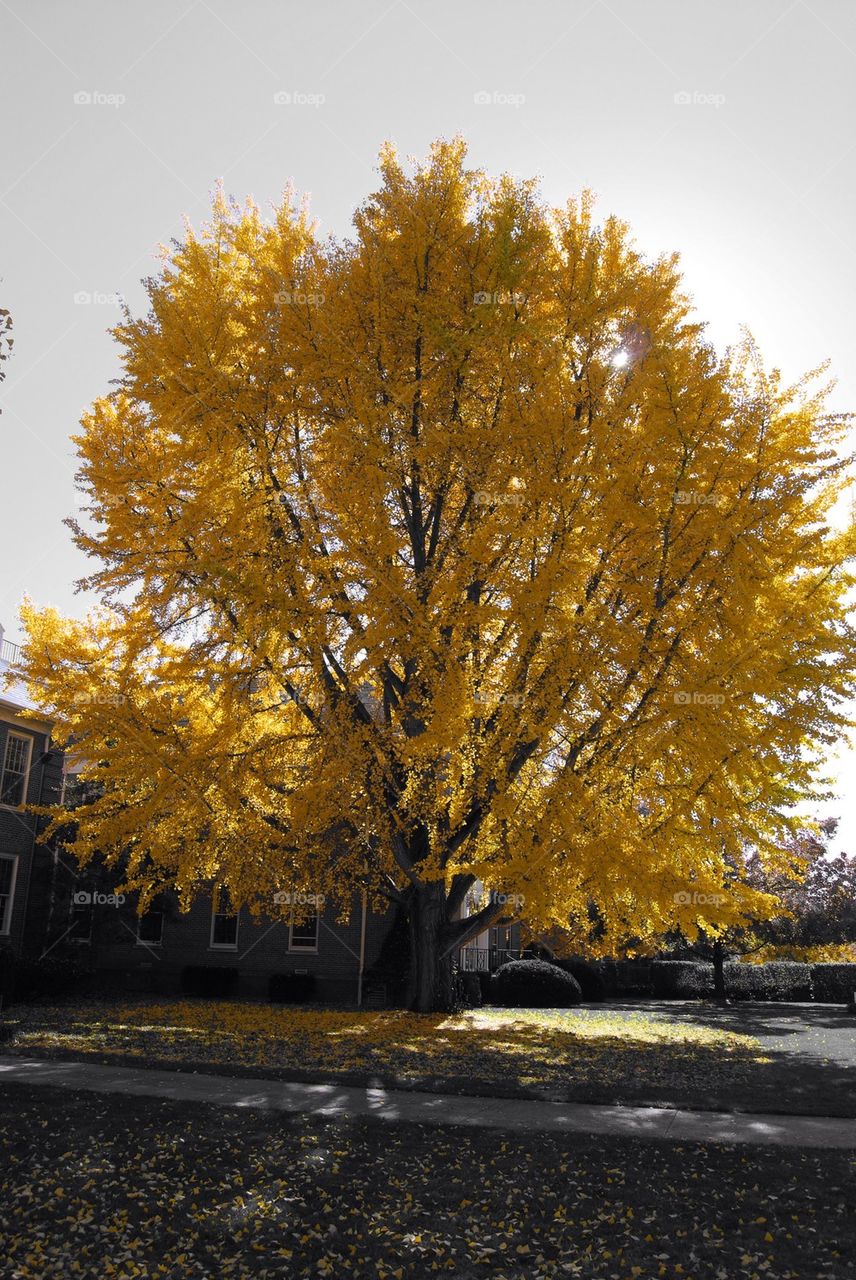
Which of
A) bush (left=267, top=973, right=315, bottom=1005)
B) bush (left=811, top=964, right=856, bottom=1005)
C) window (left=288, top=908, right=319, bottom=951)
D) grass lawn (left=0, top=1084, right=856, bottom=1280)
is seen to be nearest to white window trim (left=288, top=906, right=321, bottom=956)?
window (left=288, top=908, right=319, bottom=951)

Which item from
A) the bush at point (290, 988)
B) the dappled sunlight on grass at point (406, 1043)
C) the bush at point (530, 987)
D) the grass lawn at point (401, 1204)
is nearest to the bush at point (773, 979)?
the bush at point (530, 987)

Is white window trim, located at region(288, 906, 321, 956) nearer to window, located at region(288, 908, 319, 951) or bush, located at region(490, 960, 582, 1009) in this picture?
window, located at region(288, 908, 319, 951)

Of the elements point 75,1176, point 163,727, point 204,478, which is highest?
point 204,478

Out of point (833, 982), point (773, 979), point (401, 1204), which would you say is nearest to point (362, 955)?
point (773, 979)

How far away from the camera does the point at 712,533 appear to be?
436 inches

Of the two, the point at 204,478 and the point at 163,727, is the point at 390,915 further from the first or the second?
the point at 204,478

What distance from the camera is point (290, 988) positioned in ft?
71.2

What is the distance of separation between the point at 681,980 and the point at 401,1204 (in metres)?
26.6

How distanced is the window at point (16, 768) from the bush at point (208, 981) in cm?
574

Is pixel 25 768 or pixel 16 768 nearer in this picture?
→ pixel 16 768

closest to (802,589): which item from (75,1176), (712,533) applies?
(712,533)

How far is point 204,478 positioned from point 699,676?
6686 mm

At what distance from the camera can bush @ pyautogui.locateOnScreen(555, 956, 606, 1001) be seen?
2661cm

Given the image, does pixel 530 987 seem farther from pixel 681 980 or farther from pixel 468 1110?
pixel 468 1110
